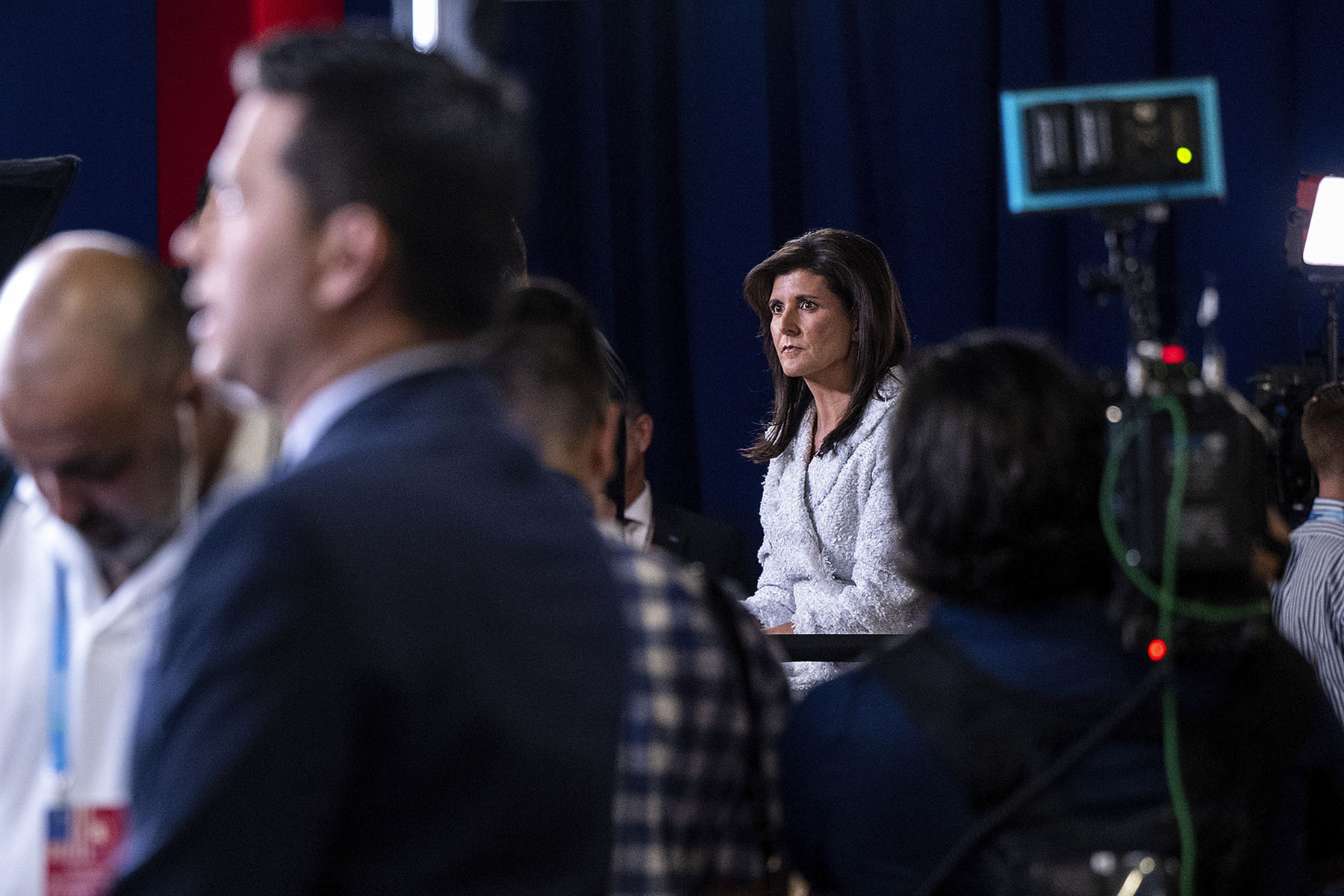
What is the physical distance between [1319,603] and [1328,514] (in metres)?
0.30

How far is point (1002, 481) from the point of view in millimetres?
1140

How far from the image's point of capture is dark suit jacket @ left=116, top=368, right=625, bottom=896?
1.92 ft

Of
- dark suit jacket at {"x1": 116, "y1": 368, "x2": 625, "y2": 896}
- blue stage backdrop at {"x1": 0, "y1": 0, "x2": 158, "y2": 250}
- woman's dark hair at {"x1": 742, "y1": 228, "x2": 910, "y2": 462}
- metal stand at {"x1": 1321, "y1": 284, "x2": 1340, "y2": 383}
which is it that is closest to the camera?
dark suit jacket at {"x1": 116, "y1": 368, "x2": 625, "y2": 896}

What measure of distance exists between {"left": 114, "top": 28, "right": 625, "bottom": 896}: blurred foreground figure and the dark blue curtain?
3.37 m

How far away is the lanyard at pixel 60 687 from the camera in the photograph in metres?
0.92

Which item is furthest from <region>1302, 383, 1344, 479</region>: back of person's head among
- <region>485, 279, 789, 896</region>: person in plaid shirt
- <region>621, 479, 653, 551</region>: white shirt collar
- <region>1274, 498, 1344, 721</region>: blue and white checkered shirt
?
<region>485, 279, 789, 896</region>: person in plaid shirt

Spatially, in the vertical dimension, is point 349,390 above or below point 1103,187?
below

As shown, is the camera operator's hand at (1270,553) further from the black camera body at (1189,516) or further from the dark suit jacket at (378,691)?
the dark suit jacket at (378,691)

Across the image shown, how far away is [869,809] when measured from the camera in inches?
43.4

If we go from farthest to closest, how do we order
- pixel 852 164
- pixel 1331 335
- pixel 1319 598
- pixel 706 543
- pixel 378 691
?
pixel 852 164 < pixel 1331 335 < pixel 706 543 < pixel 1319 598 < pixel 378 691

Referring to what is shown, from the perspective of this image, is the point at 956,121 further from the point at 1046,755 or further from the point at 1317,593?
the point at 1046,755

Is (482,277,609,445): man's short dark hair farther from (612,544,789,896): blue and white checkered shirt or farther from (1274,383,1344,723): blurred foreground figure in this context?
(1274,383,1344,723): blurred foreground figure

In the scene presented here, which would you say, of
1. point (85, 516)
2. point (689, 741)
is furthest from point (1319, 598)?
point (85, 516)

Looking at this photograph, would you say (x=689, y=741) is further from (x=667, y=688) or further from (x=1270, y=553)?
(x=1270, y=553)
